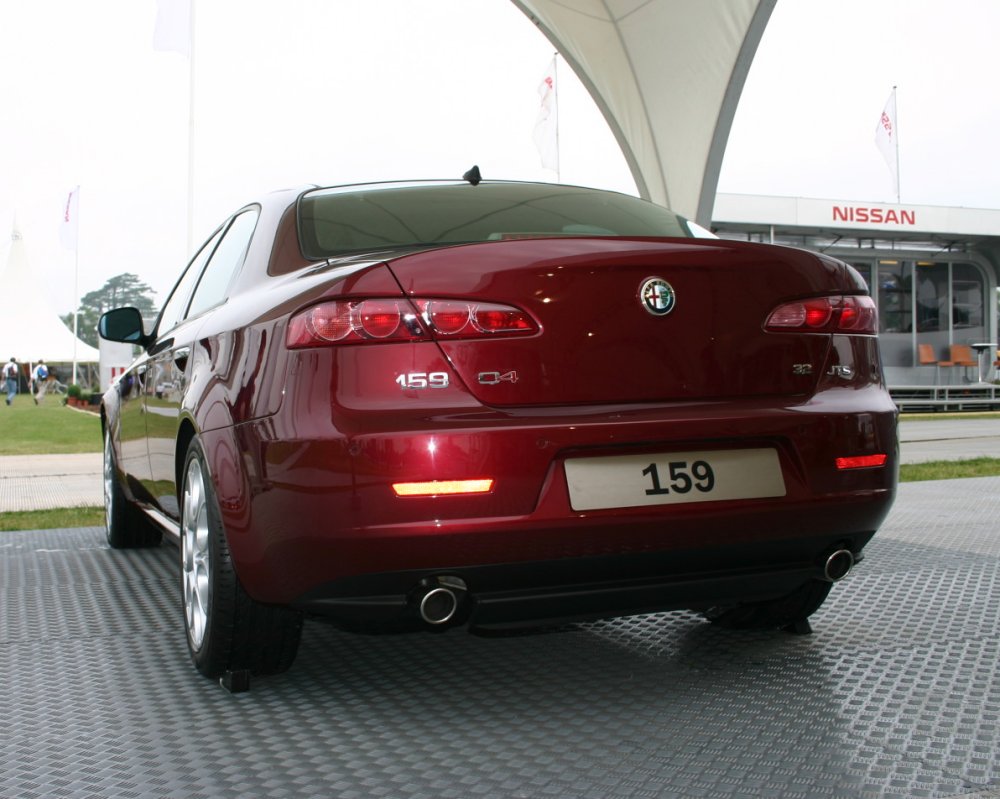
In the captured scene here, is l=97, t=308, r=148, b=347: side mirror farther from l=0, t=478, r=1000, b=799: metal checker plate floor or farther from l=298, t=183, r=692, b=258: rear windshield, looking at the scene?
l=298, t=183, r=692, b=258: rear windshield

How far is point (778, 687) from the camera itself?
289cm

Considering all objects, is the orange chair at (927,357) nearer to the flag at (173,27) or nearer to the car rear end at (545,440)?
the flag at (173,27)

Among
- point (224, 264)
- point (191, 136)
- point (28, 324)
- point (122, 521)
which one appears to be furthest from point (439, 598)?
point (28, 324)

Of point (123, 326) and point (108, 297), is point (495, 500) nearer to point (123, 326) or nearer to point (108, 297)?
point (123, 326)

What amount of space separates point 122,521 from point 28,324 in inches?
2292

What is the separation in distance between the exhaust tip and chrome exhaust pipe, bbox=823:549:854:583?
99cm

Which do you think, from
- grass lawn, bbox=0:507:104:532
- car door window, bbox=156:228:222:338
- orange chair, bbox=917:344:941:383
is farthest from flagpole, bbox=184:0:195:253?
car door window, bbox=156:228:222:338

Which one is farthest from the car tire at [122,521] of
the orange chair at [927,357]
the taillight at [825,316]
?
the orange chair at [927,357]

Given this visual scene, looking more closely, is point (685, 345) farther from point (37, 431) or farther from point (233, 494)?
point (37, 431)

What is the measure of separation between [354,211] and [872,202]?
79.6 feet

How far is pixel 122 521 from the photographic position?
559cm

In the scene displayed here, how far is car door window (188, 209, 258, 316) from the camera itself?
3518 millimetres

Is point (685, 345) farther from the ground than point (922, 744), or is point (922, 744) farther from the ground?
point (685, 345)

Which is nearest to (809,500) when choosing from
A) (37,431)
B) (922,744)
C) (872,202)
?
(922,744)
